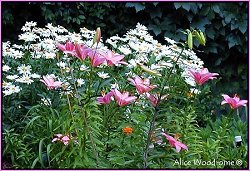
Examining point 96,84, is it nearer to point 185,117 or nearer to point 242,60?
point 185,117

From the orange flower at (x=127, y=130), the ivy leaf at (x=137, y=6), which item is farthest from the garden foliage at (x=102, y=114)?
the ivy leaf at (x=137, y=6)

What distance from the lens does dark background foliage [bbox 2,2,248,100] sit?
364cm

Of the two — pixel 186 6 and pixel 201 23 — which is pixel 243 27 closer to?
pixel 201 23

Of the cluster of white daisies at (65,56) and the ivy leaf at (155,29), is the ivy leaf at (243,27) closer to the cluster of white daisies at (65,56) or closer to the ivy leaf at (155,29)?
the ivy leaf at (155,29)

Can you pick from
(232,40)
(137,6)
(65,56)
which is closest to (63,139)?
(65,56)

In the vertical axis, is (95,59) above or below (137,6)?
below

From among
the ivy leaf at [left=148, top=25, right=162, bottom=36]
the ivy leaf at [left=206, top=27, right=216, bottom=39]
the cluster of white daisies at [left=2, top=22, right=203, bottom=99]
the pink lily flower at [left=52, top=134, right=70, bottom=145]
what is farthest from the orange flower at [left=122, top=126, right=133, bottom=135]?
the ivy leaf at [left=206, top=27, right=216, bottom=39]

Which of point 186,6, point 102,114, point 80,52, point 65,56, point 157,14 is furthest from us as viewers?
point 157,14

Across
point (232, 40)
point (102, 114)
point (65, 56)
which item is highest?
point (232, 40)

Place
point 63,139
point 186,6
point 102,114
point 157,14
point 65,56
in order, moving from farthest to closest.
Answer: point 157,14 < point 186,6 < point 65,56 < point 102,114 < point 63,139

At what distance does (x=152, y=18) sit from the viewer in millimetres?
3703

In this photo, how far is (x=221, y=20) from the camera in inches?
146

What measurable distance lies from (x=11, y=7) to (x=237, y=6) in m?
1.67

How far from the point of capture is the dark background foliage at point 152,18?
3643 mm
